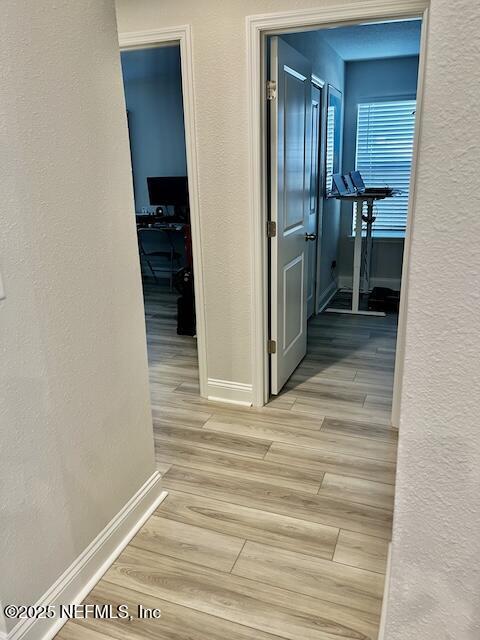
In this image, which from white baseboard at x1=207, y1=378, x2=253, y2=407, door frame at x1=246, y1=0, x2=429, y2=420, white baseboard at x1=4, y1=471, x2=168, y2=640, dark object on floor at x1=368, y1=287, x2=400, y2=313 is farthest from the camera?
dark object on floor at x1=368, y1=287, x2=400, y2=313

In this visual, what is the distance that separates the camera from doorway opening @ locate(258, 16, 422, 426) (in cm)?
285

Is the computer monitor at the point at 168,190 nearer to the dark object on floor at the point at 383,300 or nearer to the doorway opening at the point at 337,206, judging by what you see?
the doorway opening at the point at 337,206

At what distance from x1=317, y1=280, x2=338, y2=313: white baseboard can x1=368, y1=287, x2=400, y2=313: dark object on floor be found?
0.41m

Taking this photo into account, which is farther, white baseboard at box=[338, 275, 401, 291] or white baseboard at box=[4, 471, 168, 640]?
white baseboard at box=[338, 275, 401, 291]

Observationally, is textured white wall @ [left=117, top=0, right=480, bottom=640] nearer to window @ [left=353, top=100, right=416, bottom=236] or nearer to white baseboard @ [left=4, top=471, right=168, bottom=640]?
white baseboard @ [left=4, top=471, right=168, bottom=640]

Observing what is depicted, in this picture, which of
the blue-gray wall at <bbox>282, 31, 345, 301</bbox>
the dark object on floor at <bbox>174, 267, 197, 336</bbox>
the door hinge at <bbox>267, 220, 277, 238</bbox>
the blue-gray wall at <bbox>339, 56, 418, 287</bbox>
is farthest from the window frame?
the door hinge at <bbox>267, 220, 277, 238</bbox>

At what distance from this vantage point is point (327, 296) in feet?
17.2

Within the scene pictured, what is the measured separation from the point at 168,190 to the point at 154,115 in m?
0.91

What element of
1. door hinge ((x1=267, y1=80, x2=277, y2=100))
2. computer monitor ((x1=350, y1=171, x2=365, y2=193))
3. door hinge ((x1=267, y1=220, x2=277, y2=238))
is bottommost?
door hinge ((x1=267, y1=220, x2=277, y2=238))

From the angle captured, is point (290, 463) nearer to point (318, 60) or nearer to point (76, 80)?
point (76, 80)

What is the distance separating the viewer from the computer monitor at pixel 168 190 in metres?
5.78

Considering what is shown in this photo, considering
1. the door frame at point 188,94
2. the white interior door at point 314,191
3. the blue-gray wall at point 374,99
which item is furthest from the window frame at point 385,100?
the door frame at point 188,94

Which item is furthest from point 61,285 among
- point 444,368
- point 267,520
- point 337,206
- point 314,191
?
point 337,206

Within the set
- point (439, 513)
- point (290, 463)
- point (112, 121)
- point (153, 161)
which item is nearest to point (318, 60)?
point (153, 161)
